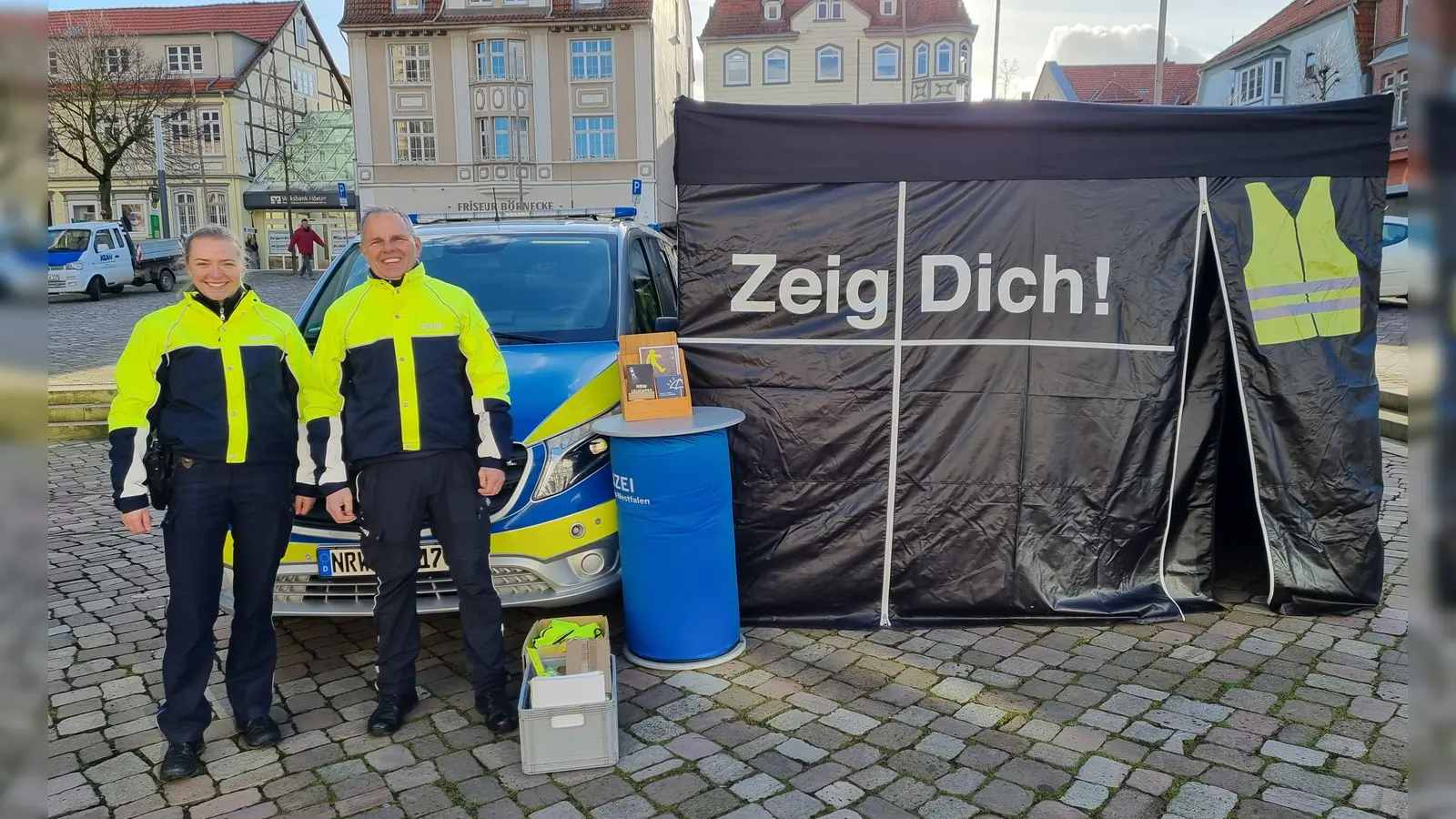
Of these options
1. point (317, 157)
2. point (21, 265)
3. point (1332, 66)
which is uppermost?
point (1332, 66)

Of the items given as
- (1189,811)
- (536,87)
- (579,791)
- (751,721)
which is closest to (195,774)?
(579,791)

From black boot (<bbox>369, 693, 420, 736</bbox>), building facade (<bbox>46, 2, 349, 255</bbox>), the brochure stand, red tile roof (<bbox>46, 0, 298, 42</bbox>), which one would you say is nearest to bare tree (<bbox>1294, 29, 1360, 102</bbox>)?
the brochure stand

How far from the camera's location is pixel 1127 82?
56031 millimetres

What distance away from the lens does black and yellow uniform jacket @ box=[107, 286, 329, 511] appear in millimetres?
3504

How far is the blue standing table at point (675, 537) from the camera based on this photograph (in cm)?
441

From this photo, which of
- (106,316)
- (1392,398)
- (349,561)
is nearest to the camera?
(349,561)

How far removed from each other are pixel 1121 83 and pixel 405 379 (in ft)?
195

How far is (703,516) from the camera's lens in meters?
4.51

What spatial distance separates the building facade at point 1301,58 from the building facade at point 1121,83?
14.6 ft

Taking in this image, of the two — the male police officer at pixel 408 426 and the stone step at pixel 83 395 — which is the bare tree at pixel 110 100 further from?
the male police officer at pixel 408 426

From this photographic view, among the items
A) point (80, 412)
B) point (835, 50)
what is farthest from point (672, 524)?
point (835, 50)

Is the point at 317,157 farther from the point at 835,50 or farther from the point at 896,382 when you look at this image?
the point at 896,382

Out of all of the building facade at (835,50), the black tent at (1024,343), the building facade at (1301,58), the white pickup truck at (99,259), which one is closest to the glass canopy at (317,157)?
the white pickup truck at (99,259)

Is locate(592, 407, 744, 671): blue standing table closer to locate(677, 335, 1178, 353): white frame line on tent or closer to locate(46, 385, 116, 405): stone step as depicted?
locate(677, 335, 1178, 353): white frame line on tent
